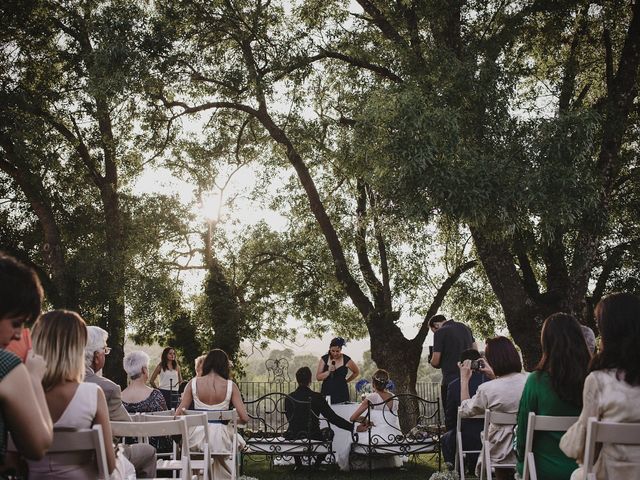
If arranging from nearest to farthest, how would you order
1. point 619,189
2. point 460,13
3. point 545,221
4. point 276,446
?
point 276,446
point 545,221
point 460,13
point 619,189

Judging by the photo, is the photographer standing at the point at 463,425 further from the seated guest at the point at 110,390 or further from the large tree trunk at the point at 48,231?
the large tree trunk at the point at 48,231

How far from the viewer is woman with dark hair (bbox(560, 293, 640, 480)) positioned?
3729 mm

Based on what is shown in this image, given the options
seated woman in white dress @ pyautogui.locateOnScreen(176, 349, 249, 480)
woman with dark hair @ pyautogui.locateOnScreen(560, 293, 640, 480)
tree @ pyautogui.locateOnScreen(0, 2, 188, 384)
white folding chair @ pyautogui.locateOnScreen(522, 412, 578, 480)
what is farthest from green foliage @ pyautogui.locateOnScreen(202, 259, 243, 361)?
woman with dark hair @ pyautogui.locateOnScreen(560, 293, 640, 480)

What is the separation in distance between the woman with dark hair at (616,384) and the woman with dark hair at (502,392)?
2.26 m

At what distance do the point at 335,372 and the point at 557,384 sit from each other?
706 centimetres

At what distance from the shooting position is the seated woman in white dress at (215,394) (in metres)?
7.51

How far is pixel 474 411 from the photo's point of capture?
646 cm

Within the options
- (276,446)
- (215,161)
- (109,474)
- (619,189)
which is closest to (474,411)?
(109,474)

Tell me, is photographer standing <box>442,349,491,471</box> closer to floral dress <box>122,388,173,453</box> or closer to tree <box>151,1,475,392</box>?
floral dress <box>122,388,173,453</box>

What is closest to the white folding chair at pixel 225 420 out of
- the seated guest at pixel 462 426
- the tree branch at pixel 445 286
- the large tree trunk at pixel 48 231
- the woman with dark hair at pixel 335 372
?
the seated guest at pixel 462 426

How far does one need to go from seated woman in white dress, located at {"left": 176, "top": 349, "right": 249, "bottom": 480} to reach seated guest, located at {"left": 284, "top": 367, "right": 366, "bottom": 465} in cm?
252

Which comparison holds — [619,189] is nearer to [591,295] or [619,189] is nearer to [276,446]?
[591,295]

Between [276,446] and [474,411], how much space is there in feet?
14.3

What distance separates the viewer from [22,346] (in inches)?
103
